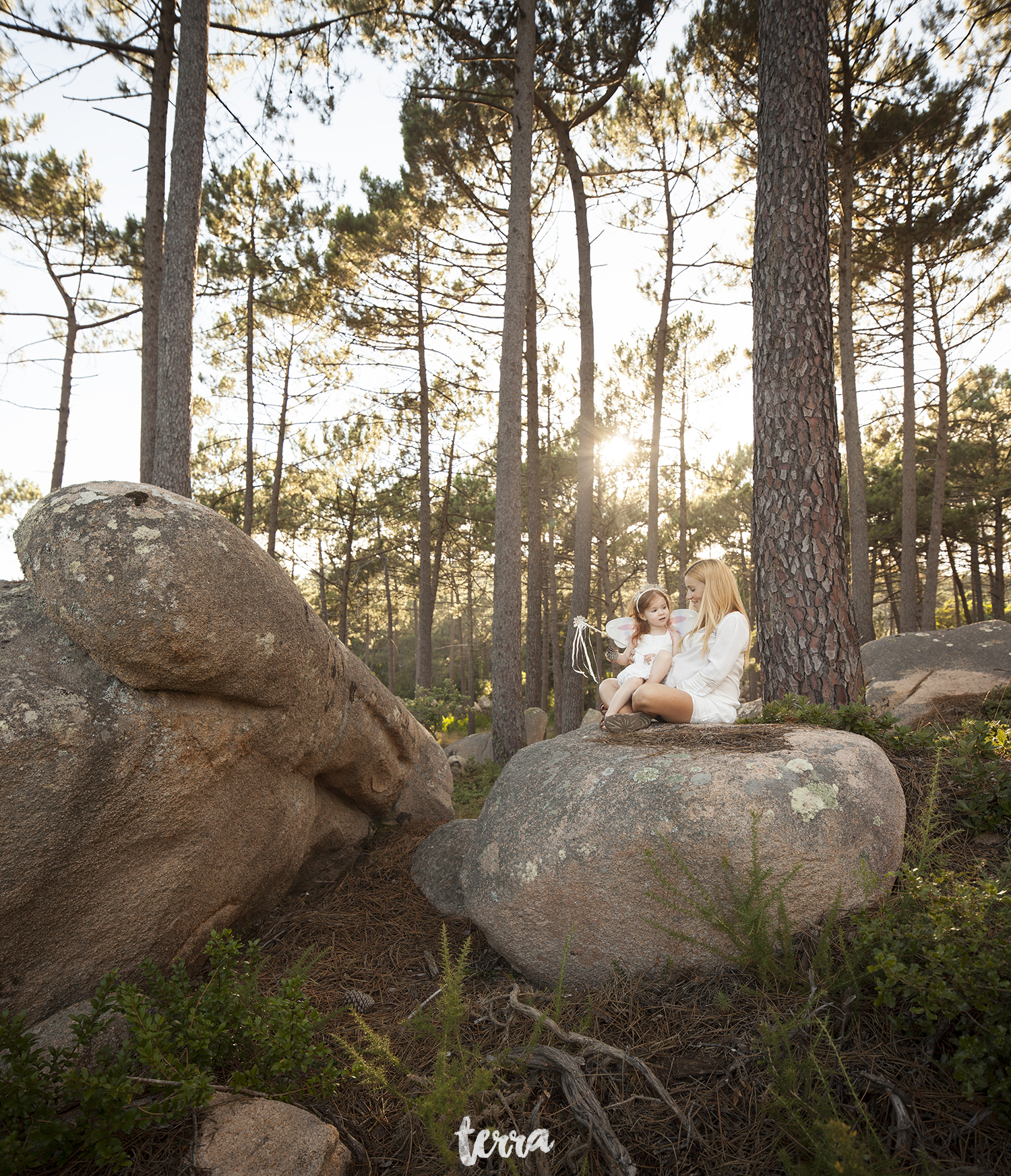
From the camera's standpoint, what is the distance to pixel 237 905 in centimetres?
325

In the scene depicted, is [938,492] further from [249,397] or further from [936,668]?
[249,397]

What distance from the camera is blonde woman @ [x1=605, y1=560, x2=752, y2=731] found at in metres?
3.86

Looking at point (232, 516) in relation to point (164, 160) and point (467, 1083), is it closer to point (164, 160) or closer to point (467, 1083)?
point (164, 160)

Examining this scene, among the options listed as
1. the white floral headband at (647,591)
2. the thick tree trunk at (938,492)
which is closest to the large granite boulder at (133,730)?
the white floral headband at (647,591)

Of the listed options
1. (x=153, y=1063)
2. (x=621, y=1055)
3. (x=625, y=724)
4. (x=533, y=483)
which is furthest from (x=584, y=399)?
(x=153, y=1063)

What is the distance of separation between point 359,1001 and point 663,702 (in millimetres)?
2197

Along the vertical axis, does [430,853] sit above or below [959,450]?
below

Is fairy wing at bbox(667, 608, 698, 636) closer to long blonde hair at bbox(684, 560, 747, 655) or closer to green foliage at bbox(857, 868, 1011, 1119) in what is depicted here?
long blonde hair at bbox(684, 560, 747, 655)

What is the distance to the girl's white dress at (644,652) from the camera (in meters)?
4.20

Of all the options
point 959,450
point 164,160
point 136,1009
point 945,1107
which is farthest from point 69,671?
point 959,450

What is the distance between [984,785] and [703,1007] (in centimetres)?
190

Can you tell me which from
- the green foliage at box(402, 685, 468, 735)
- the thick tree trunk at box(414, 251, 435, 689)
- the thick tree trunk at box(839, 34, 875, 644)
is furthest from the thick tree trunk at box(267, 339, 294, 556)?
the thick tree trunk at box(839, 34, 875, 644)

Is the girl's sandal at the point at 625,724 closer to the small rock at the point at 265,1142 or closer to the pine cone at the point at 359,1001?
the pine cone at the point at 359,1001

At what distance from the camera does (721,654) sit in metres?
4.02
